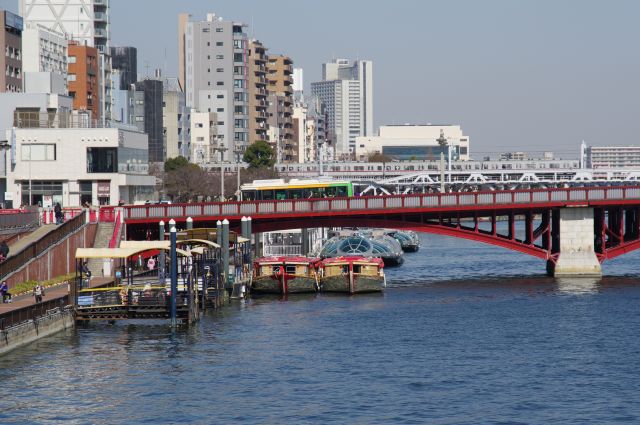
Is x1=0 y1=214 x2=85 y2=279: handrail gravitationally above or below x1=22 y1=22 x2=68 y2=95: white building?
below

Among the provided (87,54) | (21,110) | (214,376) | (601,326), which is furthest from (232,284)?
(87,54)

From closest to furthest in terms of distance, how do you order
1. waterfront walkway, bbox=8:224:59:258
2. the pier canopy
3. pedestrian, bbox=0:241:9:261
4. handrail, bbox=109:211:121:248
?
1. pedestrian, bbox=0:241:9:261
2. the pier canopy
3. waterfront walkway, bbox=8:224:59:258
4. handrail, bbox=109:211:121:248

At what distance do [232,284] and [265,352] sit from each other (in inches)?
1085

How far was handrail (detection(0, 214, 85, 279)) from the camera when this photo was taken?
3068 inches

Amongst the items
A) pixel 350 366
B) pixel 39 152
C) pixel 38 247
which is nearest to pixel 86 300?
pixel 38 247

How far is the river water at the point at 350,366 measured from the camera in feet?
186

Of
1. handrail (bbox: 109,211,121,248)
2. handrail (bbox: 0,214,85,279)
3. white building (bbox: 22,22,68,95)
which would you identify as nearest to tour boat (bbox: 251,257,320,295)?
handrail (bbox: 109,211,121,248)

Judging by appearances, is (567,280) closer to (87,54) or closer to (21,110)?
(21,110)

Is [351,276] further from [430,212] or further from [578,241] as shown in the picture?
[578,241]

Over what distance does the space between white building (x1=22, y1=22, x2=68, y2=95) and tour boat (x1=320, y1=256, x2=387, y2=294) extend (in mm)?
70947

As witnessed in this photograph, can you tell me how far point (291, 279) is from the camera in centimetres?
10456

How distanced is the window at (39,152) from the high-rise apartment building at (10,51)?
38010 millimetres

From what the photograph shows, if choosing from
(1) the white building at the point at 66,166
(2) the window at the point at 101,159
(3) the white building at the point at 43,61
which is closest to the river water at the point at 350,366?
(1) the white building at the point at 66,166

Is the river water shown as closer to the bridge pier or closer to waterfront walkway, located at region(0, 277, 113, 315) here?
waterfront walkway, located at region(0, 277, 113, 315)
